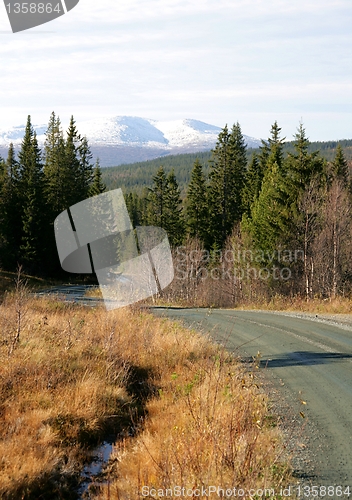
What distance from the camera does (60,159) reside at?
52.2m

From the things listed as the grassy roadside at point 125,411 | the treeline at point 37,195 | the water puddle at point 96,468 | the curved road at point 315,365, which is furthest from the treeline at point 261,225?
the water puddle at point 96,468

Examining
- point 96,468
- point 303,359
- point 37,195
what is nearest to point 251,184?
point 37,195

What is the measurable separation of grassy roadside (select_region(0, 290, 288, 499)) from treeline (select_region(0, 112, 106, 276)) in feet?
124

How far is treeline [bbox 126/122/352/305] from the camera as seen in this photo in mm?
31016

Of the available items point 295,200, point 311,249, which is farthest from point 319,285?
point 295,200

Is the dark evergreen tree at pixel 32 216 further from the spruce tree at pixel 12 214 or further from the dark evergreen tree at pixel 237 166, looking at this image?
the dark evergreen tree at pixel 237 166

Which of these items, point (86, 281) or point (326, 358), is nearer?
point (326, 358)

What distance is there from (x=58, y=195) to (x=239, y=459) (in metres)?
50.1

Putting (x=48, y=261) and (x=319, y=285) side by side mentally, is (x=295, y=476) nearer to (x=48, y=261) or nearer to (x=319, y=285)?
(x=319, y=285)

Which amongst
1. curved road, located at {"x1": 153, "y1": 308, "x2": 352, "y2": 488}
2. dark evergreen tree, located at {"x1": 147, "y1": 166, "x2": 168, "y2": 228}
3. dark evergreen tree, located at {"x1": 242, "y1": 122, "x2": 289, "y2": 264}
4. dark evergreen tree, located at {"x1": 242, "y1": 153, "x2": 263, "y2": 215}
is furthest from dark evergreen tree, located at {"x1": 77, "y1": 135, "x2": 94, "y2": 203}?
curved road, located at {"x1": 153, "y1": 308, "x2": 352, "y2": 488}

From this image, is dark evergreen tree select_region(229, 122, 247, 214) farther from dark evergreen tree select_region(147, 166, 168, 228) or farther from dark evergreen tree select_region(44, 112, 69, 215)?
dark evergreen tree select_region(44, 112, 69, 215)

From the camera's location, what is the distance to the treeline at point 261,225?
31016 mm

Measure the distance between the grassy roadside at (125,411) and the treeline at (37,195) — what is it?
37.8 m

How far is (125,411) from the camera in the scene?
7.97 m
